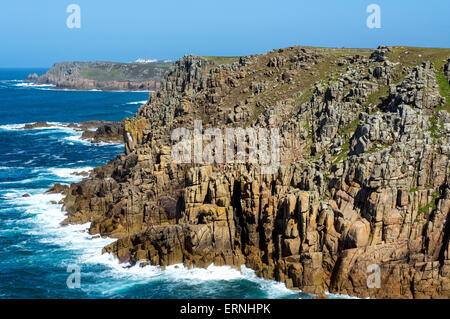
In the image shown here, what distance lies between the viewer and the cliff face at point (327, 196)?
52156 mm

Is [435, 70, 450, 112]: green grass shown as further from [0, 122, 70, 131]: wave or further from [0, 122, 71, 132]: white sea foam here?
[0, 122, 70, 131]: wave

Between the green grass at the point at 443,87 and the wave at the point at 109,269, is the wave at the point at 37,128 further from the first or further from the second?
the green grass at the point at 443,87

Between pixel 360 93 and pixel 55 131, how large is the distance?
129 metres

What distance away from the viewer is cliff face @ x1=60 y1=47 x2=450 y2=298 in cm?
5216

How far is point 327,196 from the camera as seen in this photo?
58.2 m

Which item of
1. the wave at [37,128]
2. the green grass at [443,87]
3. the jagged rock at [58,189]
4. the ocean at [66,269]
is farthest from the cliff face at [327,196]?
the wave at [37,128]

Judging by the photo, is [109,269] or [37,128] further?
[37,128]

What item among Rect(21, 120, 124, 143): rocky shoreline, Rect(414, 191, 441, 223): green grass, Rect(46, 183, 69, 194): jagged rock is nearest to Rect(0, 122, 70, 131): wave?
Rect(21, 120, 124, 143): rocky shoreline

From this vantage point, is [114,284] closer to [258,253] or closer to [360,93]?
[258,253]

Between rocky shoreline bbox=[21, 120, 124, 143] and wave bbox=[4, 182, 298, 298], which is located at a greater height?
rocky shoreline bbox=[21, 120, 124, 143]

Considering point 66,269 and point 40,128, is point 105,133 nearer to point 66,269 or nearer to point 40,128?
point 40,128

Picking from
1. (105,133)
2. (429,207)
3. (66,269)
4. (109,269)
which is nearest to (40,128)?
(105,133)

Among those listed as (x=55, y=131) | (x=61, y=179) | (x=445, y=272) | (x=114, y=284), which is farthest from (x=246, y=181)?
(x=55, y=131)

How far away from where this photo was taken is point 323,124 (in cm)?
7269
